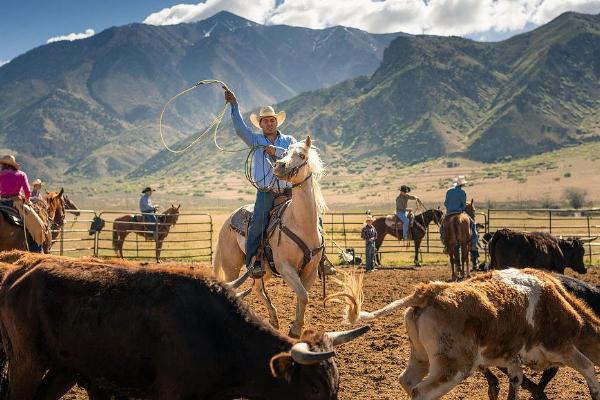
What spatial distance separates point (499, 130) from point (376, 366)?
4874 inches

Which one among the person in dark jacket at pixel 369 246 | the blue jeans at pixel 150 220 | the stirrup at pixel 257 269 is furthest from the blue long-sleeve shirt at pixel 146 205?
the stirrup at pixel 257 269

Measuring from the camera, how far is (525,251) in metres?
12.2

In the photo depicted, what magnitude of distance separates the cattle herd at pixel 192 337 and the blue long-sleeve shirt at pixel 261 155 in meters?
3.24

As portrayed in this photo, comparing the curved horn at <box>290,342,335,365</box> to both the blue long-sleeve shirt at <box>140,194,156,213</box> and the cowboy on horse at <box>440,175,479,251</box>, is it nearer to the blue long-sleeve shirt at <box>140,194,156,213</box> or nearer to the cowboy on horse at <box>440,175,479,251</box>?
the cowboy on horse at <box>440,175,479,251</box>

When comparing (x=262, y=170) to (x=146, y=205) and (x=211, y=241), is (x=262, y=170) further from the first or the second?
(x=146, y=205)

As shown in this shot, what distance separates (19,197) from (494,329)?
8.70 meters

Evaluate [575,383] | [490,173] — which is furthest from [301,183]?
[490,173]

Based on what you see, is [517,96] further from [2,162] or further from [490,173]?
[2,162]

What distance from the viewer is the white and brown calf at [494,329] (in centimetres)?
540

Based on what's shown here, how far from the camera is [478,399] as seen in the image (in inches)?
258

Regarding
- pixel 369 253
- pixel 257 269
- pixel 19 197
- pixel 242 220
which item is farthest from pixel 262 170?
pixel 369 253

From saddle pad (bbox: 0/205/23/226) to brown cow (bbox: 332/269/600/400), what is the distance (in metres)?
7.91

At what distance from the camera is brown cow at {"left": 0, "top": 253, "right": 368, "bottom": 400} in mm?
4473

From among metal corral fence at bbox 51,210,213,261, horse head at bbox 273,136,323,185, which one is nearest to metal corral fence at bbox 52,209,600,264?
metal corral fence at bbox 51,210,213,261
